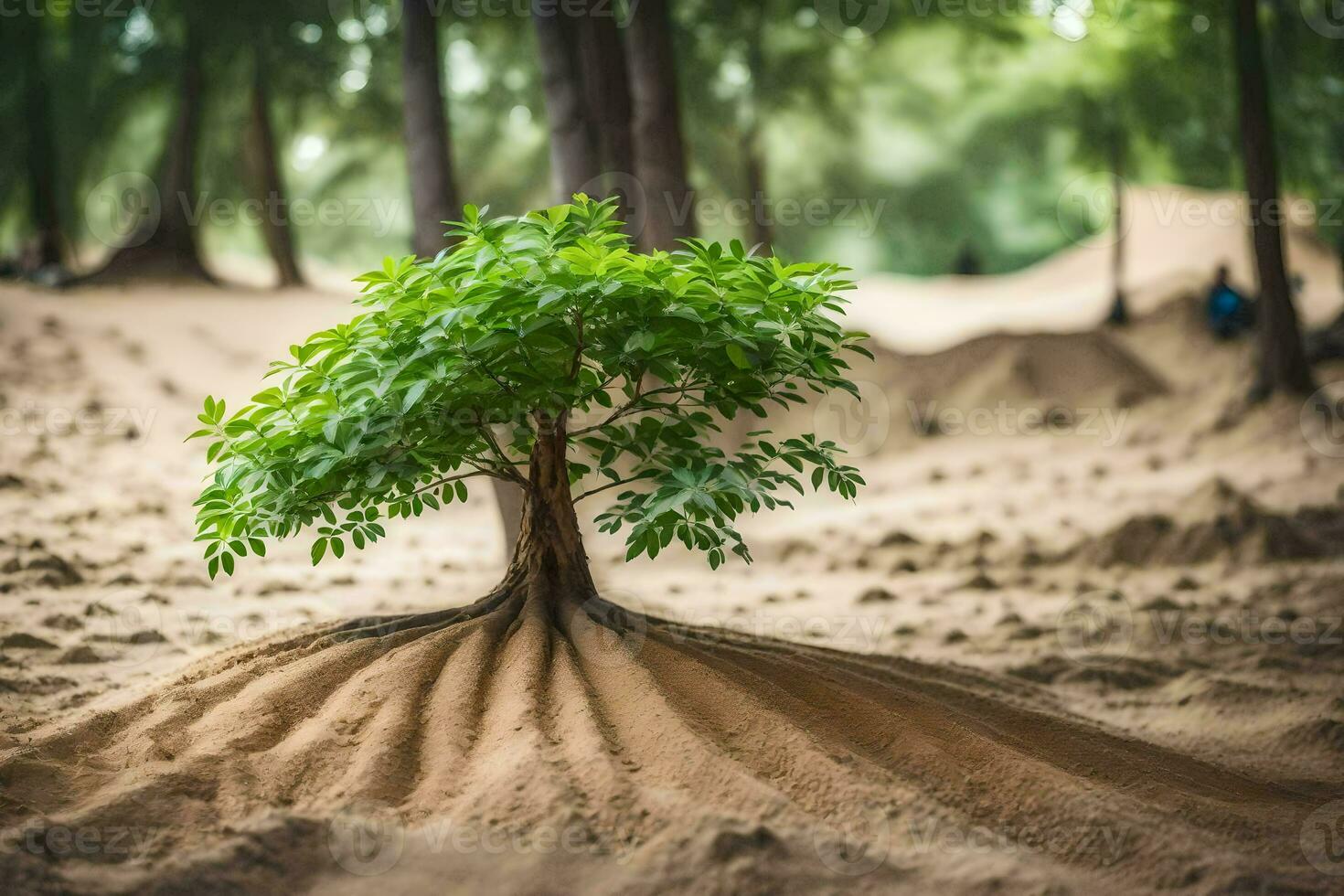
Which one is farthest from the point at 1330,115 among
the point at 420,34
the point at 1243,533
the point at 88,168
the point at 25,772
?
the point at 88,168

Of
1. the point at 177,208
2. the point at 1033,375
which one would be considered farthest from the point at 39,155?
the point at 1033,375

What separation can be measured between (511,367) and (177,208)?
13.7 meters

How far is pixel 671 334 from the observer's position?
3447mm

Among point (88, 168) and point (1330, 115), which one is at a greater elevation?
point (88, 168)

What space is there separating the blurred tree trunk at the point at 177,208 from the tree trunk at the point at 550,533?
39.6ft

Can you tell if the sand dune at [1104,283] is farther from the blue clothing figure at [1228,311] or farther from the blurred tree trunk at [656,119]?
the blurred tree trunk at [656,119]

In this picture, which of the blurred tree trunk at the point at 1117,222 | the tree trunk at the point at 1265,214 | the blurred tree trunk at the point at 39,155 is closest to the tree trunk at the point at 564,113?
the tree trunk at the point at 1265,214

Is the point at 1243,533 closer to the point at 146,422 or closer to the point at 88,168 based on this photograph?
the point at 146,422

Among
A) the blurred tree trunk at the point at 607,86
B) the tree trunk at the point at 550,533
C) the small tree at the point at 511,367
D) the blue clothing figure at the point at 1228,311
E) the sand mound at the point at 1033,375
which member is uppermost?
the blurred tree trunk at the point at 607,86

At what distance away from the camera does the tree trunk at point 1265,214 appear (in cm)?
1047

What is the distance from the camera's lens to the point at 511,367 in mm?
3447

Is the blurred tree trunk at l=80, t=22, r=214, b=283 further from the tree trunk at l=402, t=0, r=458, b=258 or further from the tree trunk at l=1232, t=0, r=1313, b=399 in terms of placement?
the tree trunk at l=1232, t=0, r=1313, b=399

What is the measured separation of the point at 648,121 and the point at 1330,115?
31.1 ft

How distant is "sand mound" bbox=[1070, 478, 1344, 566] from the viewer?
7.32 metres
